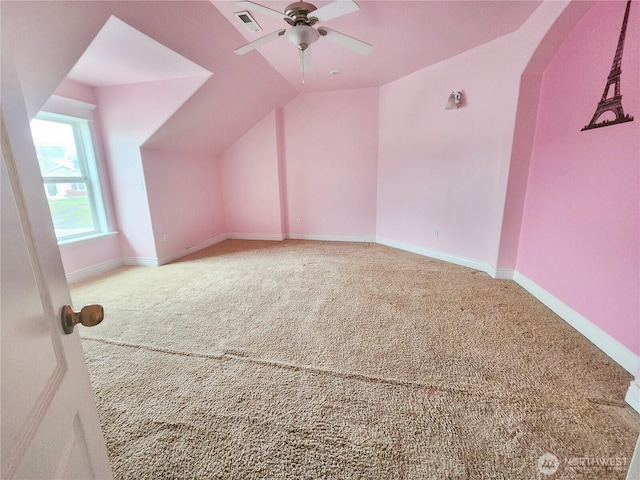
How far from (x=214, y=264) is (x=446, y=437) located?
324 centimetres

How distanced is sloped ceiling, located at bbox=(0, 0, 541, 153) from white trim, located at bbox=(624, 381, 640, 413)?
2750mm

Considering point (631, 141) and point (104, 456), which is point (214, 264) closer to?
point (104, 456)

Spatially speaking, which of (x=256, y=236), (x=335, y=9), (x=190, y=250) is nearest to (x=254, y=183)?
(x=256, y=236)

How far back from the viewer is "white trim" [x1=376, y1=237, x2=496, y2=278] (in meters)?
3.20

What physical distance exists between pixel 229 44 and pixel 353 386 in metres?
3.11

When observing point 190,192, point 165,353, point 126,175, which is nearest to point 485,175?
point 165,353

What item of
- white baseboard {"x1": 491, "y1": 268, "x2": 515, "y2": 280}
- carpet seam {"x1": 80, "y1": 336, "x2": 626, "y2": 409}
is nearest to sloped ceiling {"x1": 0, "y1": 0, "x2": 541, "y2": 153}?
carpet seam {"x1": 80, "y1": 336, "x2": 626, "y2": 409}

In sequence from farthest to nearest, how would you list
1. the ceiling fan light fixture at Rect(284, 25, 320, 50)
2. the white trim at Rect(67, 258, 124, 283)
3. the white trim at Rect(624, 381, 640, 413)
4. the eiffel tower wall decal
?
the white trim at Rect(67, 258, 124, 283) → the ceiling fan light fixture at Rect(284, 25, 320, 50) → the eiffel tower wall decal → the white trim at Rect(624, 381, 640, 413)

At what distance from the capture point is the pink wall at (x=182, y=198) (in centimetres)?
364

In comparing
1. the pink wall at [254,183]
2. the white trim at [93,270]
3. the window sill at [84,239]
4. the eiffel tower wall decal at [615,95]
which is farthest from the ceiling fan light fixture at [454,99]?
the white trim at [93,270]

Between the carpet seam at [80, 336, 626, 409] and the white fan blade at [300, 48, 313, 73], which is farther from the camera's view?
the white fan blade at [300, 48, 313, 73]

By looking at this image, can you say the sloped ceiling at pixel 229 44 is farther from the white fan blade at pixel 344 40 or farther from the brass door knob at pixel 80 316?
the brass door knob at pixel 80 316

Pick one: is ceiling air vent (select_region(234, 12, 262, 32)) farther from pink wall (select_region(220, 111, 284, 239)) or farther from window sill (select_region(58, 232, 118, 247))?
window sill (select_region(58, 232, 118, 247))

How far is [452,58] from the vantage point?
319 centimetres
